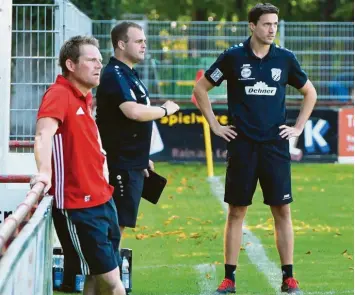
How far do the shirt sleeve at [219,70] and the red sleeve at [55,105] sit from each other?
8.46 ft

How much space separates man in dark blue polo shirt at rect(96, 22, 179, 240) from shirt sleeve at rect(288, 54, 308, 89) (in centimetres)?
121

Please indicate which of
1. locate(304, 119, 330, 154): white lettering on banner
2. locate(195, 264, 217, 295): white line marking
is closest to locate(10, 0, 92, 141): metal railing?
locate(195, 264, 217, 295): white line marking

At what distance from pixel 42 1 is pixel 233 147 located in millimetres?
15951

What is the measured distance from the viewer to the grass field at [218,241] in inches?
388

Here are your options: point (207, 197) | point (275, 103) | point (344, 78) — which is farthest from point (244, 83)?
point (344, 78)

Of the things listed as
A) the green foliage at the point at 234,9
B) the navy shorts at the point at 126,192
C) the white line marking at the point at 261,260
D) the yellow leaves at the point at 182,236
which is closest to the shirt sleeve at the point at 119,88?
the navy shorts at the point at 126,192

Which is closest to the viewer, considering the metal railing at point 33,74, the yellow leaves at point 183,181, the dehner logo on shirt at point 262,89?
the dehner logo on shirt at point 262,89

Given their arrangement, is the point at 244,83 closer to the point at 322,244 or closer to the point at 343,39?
the point at 322,244

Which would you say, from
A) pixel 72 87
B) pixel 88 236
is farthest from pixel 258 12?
pixel 88 236

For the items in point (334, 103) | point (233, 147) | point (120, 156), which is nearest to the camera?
point (120, 156)

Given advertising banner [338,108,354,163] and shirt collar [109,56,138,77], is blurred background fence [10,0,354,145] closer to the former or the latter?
advertising banner [338,108,354,163]

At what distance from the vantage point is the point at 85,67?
7.21 meters

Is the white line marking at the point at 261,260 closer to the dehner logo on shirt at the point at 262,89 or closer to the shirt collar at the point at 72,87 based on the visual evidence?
the dehner logo on shirt at the point at 262,89

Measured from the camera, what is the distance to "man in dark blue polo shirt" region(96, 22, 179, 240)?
341 inches
